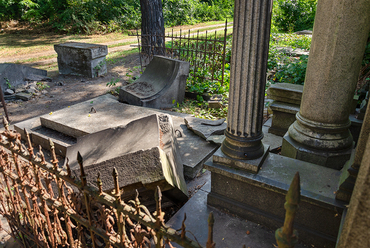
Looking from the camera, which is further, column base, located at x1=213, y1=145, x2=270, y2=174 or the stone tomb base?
column base, located at x1=213, y1=145, x2=270, y2=174

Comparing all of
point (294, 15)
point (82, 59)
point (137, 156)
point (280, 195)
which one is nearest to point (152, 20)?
point (82, 59)

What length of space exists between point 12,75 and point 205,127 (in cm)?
604

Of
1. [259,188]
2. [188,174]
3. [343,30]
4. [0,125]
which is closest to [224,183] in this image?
[259,188]

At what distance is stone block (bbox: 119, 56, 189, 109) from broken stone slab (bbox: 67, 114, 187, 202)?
2.48m

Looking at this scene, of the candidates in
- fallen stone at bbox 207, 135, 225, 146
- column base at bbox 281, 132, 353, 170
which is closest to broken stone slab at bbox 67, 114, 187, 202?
fallen stone at bbox 207, 135, 225, 146

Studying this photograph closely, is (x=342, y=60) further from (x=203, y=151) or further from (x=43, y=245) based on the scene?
(x=43, y=245)

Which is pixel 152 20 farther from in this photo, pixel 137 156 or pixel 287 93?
pixel 137 156

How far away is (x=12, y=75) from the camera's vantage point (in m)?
7.50

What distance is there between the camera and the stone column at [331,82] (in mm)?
2477

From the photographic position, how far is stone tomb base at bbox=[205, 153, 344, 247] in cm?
240

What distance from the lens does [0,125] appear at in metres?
5.52

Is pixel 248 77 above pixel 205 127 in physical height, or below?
above

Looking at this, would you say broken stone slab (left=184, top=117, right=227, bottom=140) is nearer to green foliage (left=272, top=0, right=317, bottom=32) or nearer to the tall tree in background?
the tall tree in background

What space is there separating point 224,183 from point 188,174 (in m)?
0.90
